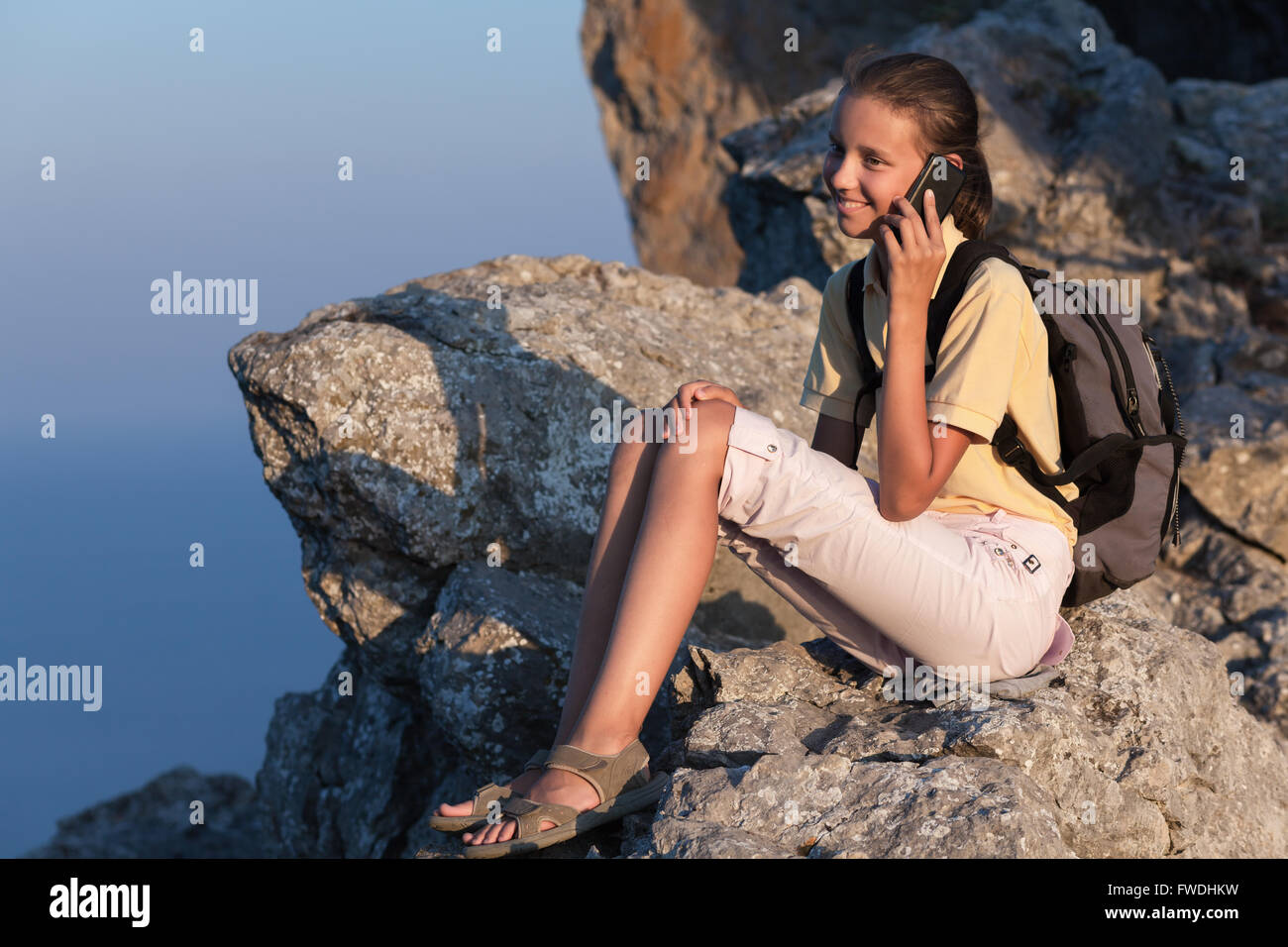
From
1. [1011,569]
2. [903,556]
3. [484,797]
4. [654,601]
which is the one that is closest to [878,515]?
[903,556]

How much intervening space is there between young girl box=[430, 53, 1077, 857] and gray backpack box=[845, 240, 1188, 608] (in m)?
0.05

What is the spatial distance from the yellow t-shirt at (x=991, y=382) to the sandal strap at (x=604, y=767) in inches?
40.3

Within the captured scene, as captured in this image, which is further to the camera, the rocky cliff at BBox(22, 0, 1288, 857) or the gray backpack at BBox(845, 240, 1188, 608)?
the gray backpack at BBox(845, 240, 1188, 608)

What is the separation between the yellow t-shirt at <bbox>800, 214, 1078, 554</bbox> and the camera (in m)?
2.75

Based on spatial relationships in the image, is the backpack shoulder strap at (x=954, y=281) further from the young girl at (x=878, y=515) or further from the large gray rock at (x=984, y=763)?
the large gray rock at (x=984, y=763)

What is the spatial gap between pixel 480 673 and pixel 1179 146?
7.10m

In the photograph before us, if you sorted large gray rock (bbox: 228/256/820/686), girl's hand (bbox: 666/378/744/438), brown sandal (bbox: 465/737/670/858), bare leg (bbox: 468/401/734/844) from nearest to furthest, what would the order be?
1. brown sandal (bbox: 465/737/670/858)
2. bare leg (bbox: 468/401/734/844)
3. girl's hand (bbox: 666/378/744/438)
4. large gray rock (bbox: 228/256/820/686)

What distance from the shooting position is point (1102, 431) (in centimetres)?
295

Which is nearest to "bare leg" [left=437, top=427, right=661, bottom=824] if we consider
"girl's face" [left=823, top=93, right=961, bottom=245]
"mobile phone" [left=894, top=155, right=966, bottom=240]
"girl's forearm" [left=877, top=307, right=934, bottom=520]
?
"girl's forearm" [left=877, top=307, right=934, bottom=520]

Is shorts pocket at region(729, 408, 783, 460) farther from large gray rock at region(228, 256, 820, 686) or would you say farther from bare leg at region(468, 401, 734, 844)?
large gray rock at region(228, 256, 820, 686)

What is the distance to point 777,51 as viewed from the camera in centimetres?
1875

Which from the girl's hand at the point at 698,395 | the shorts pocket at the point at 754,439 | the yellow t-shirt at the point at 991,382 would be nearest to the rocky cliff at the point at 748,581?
the yellow t-shirt at the point at 991,382

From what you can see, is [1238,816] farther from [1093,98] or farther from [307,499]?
[1093,98]
